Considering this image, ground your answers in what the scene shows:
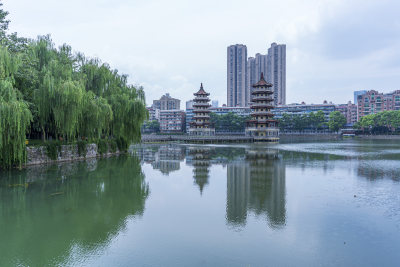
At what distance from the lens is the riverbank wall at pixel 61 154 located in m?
20.3

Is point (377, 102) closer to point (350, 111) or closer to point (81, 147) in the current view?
point (350, 111)

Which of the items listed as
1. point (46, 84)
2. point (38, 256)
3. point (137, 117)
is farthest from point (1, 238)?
point (137, 117)

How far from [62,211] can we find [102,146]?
58.6 ft

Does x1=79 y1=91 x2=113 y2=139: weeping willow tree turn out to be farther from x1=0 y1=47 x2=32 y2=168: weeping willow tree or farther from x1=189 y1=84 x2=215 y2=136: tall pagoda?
x1=189 y1=84 x2=215 y2=136: tall pagoda

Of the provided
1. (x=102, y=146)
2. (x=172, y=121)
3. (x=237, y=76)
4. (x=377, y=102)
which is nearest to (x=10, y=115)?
(x=102, y=146)

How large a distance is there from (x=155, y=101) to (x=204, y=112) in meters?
81.1

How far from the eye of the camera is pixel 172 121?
127 meters

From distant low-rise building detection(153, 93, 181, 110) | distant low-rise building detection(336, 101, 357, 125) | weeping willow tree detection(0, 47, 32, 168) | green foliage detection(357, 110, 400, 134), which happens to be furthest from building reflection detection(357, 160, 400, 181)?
distant low-rise building detection(153, 93, 181, 110)

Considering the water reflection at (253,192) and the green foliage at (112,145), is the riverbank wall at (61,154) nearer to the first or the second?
the green foliage at (112,145)

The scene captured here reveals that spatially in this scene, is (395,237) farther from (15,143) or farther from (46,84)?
(46,84)

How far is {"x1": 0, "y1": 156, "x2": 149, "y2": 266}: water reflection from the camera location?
23.3 feet

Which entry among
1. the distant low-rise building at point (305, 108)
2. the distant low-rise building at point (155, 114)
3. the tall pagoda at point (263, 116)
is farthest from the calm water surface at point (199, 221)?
the distant low-rise building at point (155, 114)

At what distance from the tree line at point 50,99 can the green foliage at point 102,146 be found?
32.1 inches

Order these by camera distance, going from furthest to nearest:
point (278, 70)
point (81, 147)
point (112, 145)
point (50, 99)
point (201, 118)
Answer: point (278, 70)
point (201, 118)
point (112, 145)
point (81, 147)
point (50, 99)
